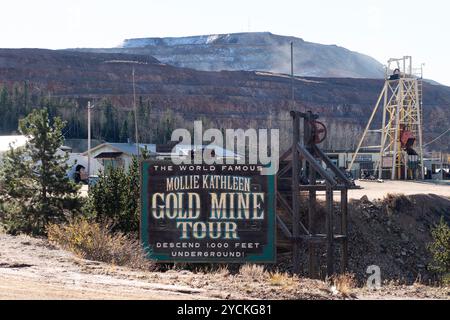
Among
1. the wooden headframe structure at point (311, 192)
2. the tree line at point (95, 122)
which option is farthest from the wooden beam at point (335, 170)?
the tree line at point (95, 122)

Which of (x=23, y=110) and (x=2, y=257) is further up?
(x=23, y=110)

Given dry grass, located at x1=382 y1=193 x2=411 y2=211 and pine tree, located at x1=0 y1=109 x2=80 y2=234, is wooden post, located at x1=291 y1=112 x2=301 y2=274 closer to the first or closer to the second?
pine tree, located at x1=0 y1=109 x2=80 y2=234

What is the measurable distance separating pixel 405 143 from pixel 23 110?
5081 centimetres

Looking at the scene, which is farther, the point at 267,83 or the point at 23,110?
the point at 267,83

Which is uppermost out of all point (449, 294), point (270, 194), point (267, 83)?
point (267, 83)

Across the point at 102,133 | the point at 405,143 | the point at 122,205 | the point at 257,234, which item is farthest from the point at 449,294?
the point at 102,133

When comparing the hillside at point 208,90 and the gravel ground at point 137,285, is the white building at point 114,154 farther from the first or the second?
the hillside at point 208,90

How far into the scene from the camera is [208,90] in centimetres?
15025

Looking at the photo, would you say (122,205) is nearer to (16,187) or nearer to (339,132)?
(16,187)

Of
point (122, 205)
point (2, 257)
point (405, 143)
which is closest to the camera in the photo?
point (2, 257)

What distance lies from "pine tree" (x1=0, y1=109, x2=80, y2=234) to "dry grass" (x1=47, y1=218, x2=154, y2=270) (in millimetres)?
4689

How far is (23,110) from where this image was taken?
95938 millimetres

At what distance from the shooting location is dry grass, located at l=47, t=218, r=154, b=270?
1919 cm

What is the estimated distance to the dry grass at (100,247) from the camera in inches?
→ 755
